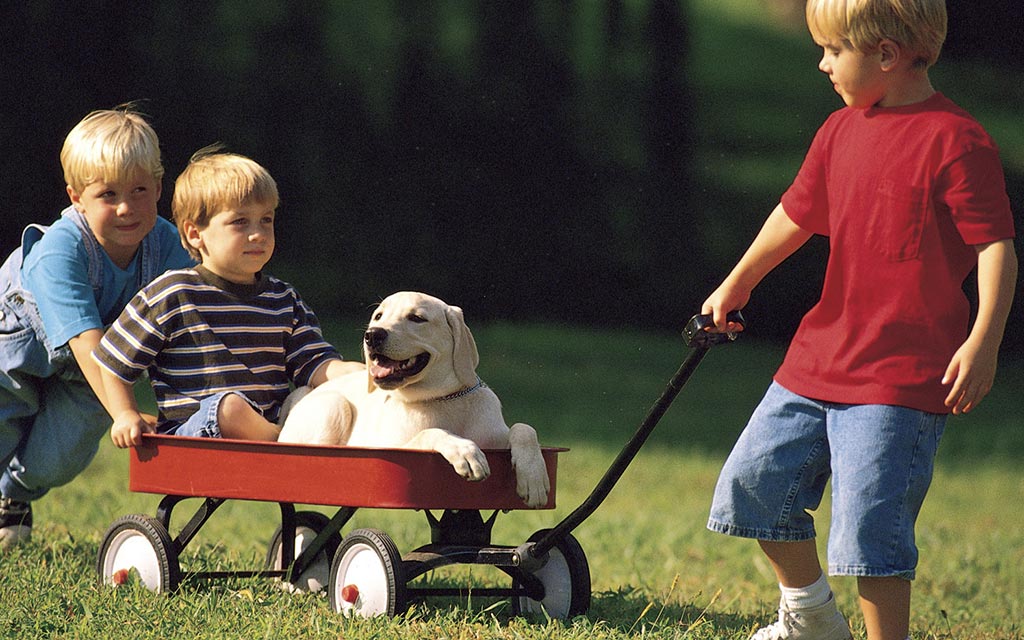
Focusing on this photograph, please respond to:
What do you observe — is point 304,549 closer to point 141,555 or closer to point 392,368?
point 141,555

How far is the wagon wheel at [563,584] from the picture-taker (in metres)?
3.59

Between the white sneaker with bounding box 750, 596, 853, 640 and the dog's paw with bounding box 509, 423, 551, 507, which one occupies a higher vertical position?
the dog's paw with bounding box 509, 423, 551, 507

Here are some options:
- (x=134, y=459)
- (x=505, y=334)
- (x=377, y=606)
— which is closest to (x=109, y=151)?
(x=134, y=459)

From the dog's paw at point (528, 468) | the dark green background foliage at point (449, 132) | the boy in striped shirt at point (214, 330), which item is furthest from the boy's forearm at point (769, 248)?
the dark green background foliage at point (449, 132)

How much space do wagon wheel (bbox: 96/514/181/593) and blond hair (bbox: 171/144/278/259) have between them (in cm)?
85

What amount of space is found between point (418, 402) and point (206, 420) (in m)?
0.61

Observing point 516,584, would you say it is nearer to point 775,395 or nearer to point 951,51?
point 775,395

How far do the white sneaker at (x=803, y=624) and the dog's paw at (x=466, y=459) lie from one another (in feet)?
2.88

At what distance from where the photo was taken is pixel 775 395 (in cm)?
329

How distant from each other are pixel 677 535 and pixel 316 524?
6.85 feet

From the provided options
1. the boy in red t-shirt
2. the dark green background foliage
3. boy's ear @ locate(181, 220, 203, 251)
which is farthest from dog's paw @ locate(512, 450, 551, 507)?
the dark green background foliage

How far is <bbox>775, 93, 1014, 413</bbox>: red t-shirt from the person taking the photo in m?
2.96

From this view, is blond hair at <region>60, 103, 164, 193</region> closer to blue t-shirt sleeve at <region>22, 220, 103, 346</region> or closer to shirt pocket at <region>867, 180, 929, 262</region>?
blue t-shirt sleeve at <region>22, 220, 103, 346</region>

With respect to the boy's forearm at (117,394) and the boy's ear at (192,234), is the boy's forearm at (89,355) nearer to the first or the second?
the boy's forearm at (117,394)
